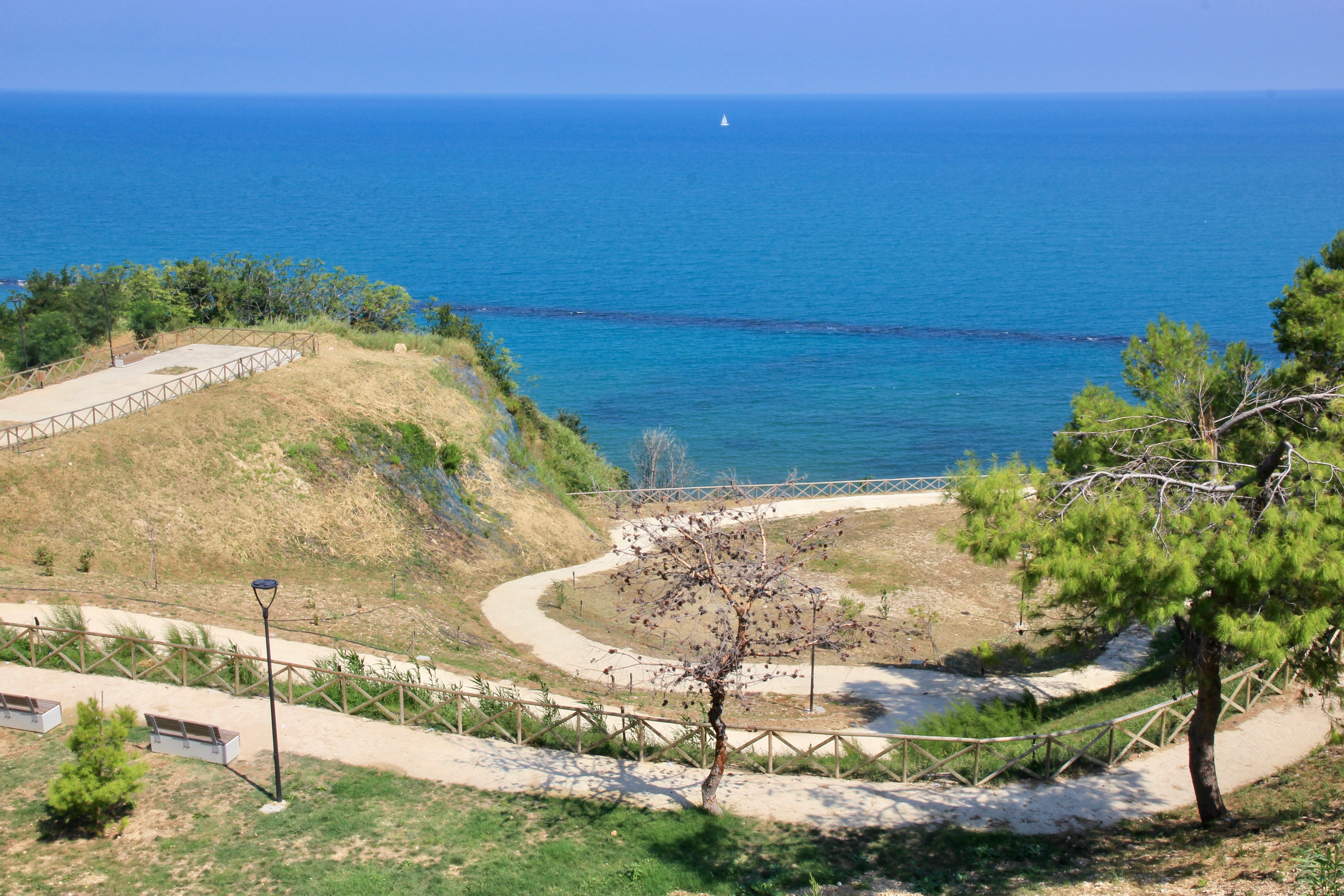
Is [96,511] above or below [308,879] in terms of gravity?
above

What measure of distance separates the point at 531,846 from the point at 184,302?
4223 cm

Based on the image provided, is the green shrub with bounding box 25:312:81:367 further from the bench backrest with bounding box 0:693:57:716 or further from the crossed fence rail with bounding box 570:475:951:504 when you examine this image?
the bench backrest with bounding box 0:693:57:716

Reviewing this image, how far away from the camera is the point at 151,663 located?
22.3m

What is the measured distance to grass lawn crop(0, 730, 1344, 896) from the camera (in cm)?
1560

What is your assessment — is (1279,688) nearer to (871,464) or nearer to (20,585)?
(20,585)

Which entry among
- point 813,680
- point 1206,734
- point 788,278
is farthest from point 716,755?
point 788,278

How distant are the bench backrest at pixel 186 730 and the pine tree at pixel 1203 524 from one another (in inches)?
510

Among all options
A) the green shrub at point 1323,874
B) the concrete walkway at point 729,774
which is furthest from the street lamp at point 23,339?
the green shrub at point 1323,874

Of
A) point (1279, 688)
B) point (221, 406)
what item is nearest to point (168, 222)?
point (221, 406)

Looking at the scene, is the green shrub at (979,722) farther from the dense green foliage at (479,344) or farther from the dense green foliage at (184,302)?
the dense green foliage at (184,302)

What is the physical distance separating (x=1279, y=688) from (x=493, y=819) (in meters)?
16.1

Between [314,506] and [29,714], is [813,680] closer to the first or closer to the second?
[29,714]

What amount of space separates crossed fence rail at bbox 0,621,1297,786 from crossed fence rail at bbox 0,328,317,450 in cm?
971

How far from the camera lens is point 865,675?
1128 inches
